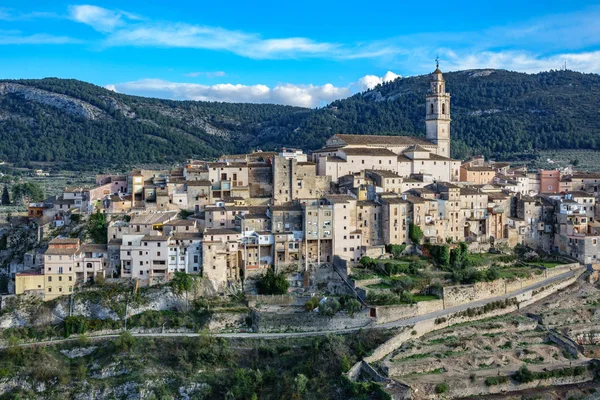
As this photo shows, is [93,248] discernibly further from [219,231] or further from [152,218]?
[219,231]

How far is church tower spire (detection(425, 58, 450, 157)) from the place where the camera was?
195 feet

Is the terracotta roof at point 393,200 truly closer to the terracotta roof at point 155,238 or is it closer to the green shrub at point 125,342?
the terracotta roof at point 155,238

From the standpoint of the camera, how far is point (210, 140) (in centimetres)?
11350

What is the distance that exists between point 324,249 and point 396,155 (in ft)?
47.7

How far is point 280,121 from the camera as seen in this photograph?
128000mm

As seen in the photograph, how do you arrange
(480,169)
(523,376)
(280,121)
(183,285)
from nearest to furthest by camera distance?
(523,376)
(183,285)
(480,169)
(280,121)

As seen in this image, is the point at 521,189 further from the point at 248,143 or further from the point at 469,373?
the point at 248,143

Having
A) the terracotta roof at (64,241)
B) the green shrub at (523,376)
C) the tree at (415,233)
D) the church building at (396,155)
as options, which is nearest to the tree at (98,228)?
the terracotta roof at (64,241)

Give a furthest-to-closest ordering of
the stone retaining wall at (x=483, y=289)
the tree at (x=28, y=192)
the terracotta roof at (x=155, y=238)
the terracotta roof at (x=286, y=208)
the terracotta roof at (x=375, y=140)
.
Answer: the tree at (x=28, y=192) < the terracotta roof at (x=375, y=140) < the terracotta roof at (x=286, y=208) < the stone retaining wall at (x=483, y=289) < the terracotta roof at (x=155, y=238)

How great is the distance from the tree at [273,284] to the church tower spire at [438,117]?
25.4 meters

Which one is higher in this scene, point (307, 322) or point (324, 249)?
point (324, 249)

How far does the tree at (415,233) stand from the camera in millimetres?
43938

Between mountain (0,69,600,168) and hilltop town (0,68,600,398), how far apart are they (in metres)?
Answer: 40.7

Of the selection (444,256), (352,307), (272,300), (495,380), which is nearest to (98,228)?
(272,300)
